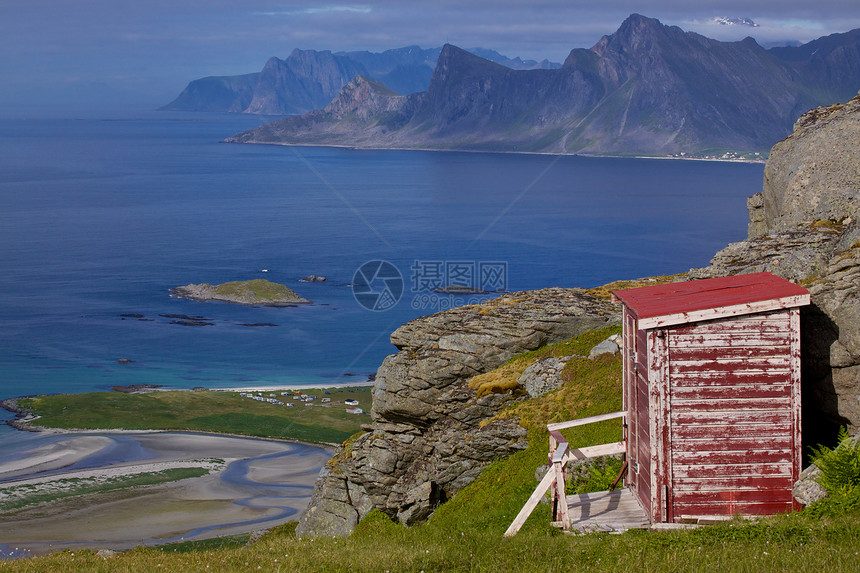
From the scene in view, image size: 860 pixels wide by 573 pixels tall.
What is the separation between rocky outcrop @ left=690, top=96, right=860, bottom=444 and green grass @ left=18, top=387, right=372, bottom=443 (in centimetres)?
5230

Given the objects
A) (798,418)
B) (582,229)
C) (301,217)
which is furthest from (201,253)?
(798,418)

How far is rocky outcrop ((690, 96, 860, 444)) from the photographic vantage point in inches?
599

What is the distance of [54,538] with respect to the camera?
4641 centimetres

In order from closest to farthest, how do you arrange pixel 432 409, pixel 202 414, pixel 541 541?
1. pixel 541 541
2. pixel 432 409
3. pixel 202 414

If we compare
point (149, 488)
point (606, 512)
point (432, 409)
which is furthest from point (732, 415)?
point (149, 488)

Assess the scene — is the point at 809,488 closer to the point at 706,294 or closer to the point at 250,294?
the point at 706,294

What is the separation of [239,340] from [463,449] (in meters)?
90.2

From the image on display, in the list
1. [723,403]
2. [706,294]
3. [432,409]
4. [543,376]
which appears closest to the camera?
[723,403]

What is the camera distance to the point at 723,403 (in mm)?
13070

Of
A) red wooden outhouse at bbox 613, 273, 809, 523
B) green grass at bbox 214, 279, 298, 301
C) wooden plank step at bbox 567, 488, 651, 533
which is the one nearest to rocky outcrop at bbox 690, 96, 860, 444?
red wooden outhouse at bbox 613, 273, 809, 523

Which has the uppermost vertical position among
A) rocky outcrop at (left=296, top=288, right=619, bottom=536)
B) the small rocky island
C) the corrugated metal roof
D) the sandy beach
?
the corrugated metal roof

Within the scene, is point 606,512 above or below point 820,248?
below

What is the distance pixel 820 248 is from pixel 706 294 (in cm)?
746

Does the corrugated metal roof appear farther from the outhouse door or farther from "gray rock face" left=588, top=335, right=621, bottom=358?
"gray rock face" left=588, top=335, right=621, bottom=358
